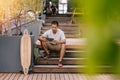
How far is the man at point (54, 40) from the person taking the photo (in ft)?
24.6

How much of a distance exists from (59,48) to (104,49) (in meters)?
7.63

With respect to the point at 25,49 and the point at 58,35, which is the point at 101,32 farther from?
the point at 25,49

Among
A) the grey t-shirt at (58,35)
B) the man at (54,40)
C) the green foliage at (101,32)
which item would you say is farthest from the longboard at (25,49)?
the green foliage at (101,32)

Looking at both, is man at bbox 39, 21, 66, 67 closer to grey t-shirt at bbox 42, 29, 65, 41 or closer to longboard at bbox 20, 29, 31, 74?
grey t-shirt at bbox 42, 29, 65, 41

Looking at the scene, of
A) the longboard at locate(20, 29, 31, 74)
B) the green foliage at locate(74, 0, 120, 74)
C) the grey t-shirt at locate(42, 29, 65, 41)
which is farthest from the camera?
the longboard at locate(20, 29, 31, 74)

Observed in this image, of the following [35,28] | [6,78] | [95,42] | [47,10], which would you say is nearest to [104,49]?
[95,42]

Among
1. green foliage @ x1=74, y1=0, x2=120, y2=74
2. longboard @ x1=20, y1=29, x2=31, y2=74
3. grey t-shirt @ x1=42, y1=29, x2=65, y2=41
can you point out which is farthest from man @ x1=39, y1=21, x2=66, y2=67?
green foliage @ x1=74, y1=0, x2=120, y2=74

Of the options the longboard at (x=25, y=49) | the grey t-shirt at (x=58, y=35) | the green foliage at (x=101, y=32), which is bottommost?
the longboard at (x=25, y=49)

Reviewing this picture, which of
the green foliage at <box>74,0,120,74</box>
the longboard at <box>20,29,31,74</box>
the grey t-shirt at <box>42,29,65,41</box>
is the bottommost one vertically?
the longboard at <box>20,29,31,74</box>

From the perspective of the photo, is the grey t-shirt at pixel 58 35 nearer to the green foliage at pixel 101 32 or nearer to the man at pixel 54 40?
the man at pixel 54 40

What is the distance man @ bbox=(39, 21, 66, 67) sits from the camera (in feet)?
24.6

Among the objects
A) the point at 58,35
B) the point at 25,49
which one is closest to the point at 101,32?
the point at 58,35

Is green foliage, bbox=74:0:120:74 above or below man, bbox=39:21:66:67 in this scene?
above

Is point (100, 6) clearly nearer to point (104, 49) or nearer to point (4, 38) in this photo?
point (104, 49)
